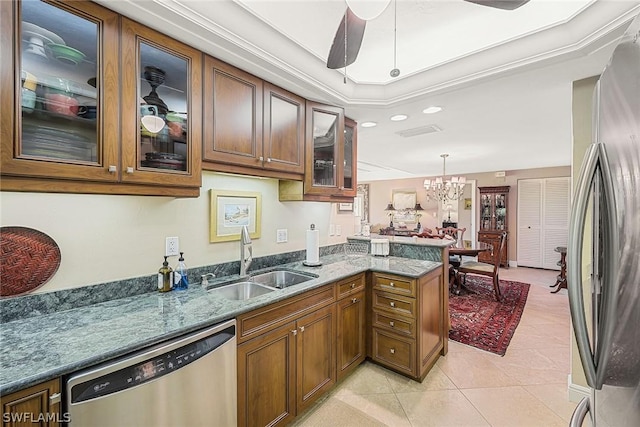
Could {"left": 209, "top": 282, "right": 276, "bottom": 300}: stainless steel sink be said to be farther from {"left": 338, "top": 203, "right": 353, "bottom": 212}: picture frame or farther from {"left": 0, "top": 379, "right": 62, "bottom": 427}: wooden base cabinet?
{"left": 338, "top": 203, "right": 353, "bottom": 212}: picture frame

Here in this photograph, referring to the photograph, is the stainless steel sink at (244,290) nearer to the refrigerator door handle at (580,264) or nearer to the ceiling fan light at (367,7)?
the refrigerator door handle at (580,264)

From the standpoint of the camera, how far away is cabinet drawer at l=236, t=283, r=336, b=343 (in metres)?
1.41

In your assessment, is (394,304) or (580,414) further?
(394,304)

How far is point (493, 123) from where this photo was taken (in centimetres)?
308

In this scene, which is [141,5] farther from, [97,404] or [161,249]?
[97,404]

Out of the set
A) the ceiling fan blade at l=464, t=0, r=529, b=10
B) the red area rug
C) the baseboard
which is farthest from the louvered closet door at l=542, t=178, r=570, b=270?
the ceiling fan blade at l=464, t=0, r=529, b=10

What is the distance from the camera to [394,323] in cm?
225

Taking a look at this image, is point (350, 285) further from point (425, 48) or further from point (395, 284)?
point (425, 48)

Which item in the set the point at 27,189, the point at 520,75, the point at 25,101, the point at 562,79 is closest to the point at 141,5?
the point at 25,101

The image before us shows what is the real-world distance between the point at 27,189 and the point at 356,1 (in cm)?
159

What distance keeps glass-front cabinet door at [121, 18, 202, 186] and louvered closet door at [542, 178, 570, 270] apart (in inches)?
300

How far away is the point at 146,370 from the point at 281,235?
157 centimetres

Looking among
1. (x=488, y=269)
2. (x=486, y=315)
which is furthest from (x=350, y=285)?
(x=488, y=269)

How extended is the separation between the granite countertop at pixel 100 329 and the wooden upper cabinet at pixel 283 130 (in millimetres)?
957
